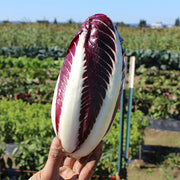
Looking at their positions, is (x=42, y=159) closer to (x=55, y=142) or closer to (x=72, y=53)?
(x=55, y=142)

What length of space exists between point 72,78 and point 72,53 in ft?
0.49

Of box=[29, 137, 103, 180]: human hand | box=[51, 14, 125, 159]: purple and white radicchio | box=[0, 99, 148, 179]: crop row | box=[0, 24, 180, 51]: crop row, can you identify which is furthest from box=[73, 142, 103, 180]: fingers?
box=[0, 24, 180, 51]: crop row

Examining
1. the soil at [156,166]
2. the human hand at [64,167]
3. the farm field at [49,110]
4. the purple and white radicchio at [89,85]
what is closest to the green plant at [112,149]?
the farm field at [49,110]

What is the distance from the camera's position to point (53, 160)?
140 centimetres

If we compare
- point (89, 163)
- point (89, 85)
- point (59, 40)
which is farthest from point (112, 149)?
point (59, 40)

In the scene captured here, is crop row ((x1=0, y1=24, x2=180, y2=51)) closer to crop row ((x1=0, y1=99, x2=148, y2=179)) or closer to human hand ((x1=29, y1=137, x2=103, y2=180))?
crop row ((x1=0, y1=99, x2=148, y2=179))

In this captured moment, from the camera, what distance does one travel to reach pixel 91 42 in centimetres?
129

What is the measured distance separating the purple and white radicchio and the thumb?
0.15 ft

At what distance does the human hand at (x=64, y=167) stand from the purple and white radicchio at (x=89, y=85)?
81mm

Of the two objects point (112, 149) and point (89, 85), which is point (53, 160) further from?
point (112, 149)

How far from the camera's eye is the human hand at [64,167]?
1.39 metres

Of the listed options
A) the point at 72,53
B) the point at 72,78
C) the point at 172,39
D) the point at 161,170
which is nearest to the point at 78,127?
the point at 72,78

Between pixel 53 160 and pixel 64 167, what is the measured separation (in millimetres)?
298

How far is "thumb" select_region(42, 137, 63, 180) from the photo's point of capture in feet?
4.52
